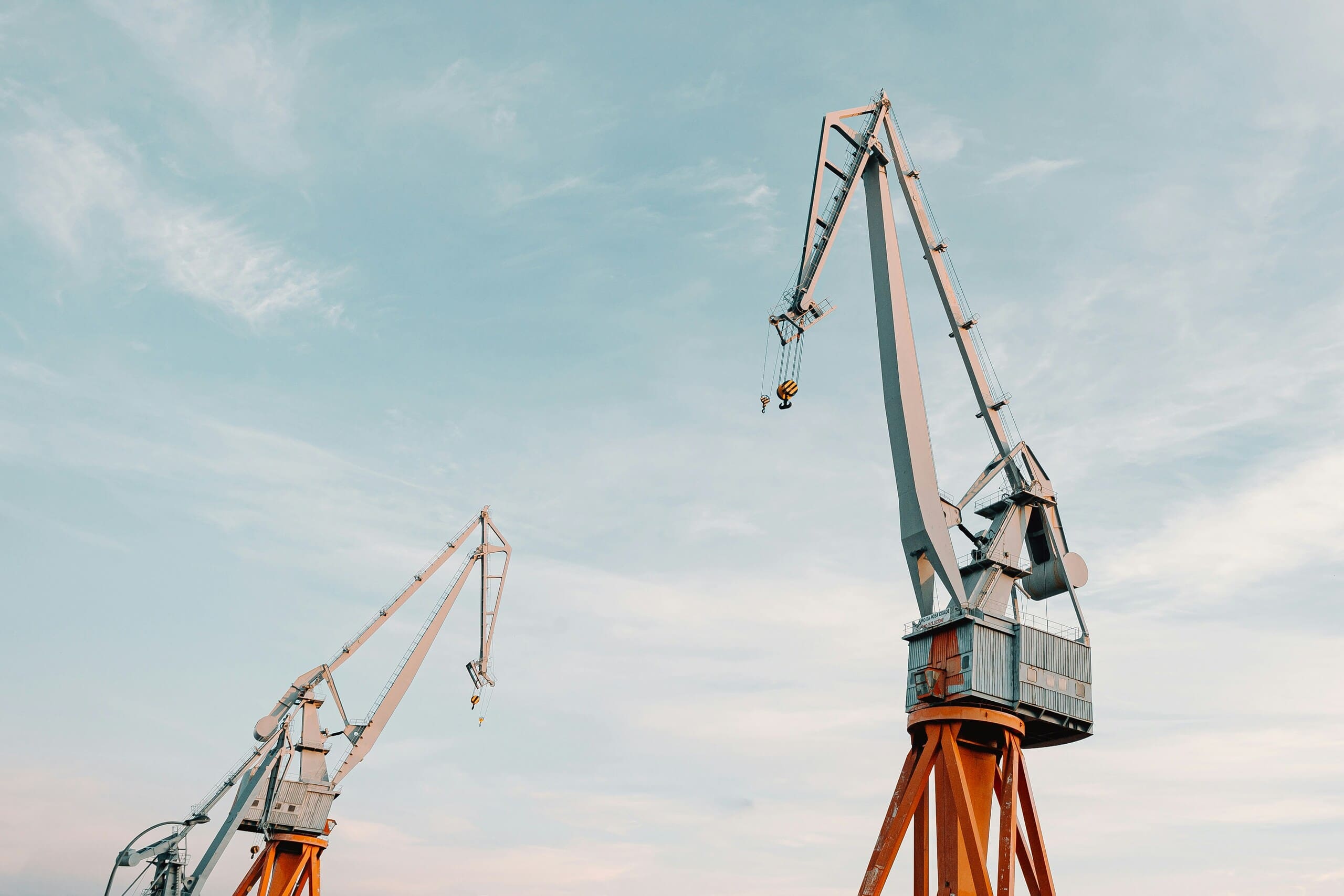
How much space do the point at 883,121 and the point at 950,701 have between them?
25850 millimetres

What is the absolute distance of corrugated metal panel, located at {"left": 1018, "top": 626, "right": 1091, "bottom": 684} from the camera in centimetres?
4347

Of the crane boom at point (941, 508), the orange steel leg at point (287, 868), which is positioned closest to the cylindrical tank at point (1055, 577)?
the crane boom at point (941, 508)

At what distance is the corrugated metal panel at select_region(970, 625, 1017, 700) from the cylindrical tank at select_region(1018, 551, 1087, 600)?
4.65m

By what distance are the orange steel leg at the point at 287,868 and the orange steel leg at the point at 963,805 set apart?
42.6 m

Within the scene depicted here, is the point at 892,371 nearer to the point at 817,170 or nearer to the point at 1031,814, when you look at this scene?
the point at 817,170

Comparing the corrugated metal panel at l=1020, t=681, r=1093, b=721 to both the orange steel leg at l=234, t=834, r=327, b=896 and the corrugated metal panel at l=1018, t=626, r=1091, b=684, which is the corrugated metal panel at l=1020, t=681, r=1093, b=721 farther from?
the orange steel leg at l=234, t=834, r=327, b=896

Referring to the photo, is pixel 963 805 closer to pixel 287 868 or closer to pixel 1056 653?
pixel 1056 653

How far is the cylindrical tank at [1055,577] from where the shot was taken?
4709 cm

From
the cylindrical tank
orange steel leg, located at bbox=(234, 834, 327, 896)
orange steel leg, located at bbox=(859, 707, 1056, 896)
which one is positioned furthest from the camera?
orange steel leg, located at bbox=(234, 834, 327, 896)

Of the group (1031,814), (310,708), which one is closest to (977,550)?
(1031,814)

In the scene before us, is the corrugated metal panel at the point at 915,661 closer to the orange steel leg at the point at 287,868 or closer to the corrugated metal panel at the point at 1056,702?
the corrugated metal panel at the point at 1056,702

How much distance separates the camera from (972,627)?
4272 cm

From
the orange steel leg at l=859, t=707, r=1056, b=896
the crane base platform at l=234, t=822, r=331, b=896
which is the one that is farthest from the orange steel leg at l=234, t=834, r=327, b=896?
the orange steel leg at l=859, t=707, r=1056, b=896

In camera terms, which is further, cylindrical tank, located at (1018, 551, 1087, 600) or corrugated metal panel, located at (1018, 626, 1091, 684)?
cylindrical tank, located at (1018, 551, 1087, 600)
